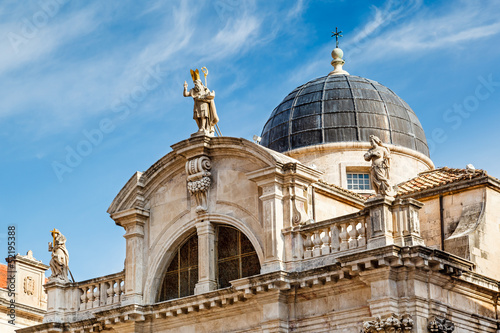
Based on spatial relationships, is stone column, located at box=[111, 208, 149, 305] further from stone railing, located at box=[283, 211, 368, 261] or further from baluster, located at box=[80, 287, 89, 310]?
stone railing, located at box=[283, 211, 368, 261]

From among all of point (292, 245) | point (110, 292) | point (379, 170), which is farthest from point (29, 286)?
point (379, 170)

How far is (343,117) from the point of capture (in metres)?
33.7

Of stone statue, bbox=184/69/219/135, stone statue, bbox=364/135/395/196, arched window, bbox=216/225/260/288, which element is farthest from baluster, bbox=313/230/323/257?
stone statue, bbox=184/69/219/135

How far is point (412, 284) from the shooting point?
23141 mm

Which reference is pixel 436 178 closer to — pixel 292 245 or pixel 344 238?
pixel 344 238

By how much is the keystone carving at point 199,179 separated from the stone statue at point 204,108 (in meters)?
1.06

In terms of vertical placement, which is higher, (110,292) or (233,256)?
(233,256)

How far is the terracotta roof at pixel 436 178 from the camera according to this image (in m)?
27.7

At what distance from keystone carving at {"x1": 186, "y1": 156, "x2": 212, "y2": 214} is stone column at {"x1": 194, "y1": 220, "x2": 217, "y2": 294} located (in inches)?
20.7

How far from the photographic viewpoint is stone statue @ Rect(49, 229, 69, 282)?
30594 mm

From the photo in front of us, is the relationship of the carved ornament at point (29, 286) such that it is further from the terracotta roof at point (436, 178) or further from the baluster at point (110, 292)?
the terracotta roof at point (436, 178)

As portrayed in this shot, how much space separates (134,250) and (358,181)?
26.5ft

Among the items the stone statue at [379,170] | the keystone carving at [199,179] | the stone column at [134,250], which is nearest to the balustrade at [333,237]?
the stone statue at [379,170]

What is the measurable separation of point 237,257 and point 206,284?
44.2 inches
